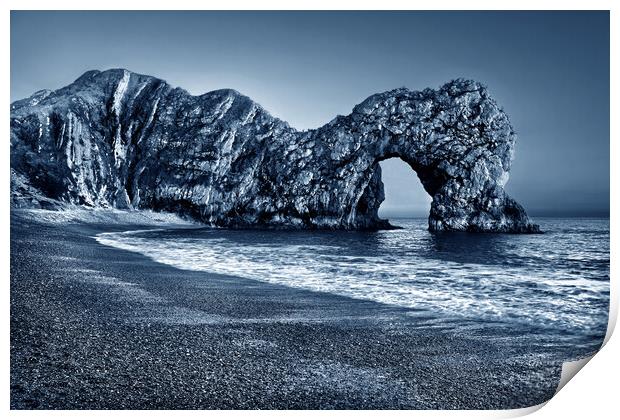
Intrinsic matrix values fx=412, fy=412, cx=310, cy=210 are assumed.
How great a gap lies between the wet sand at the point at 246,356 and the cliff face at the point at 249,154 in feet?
6.52

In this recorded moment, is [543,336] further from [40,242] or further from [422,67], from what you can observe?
[40,242]

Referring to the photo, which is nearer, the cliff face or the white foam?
the white foam

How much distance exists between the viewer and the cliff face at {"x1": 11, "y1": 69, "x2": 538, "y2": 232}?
19.3ft

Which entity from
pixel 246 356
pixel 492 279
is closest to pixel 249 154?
pixel 492 279

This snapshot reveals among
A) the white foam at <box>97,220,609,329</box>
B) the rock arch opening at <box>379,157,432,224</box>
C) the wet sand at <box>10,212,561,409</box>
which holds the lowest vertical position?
the wet sand at <box>10,212,561,409</box>

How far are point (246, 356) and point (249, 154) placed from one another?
22781 mm

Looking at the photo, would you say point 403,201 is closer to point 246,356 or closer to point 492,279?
point 492,279

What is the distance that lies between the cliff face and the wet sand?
6.52ft

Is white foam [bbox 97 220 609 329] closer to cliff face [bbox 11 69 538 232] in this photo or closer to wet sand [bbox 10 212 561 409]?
wet sand [bbox 10 212 561 409]

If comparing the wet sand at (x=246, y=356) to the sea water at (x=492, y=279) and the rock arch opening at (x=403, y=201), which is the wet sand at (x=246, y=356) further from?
the rock arch opening at (x=403, y=201)

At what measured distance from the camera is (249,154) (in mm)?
25500

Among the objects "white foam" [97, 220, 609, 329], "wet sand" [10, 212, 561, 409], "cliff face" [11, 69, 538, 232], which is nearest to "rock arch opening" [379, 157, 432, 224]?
"white foam" [97, 220, 609, 329]

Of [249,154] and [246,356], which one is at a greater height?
[249,154]
